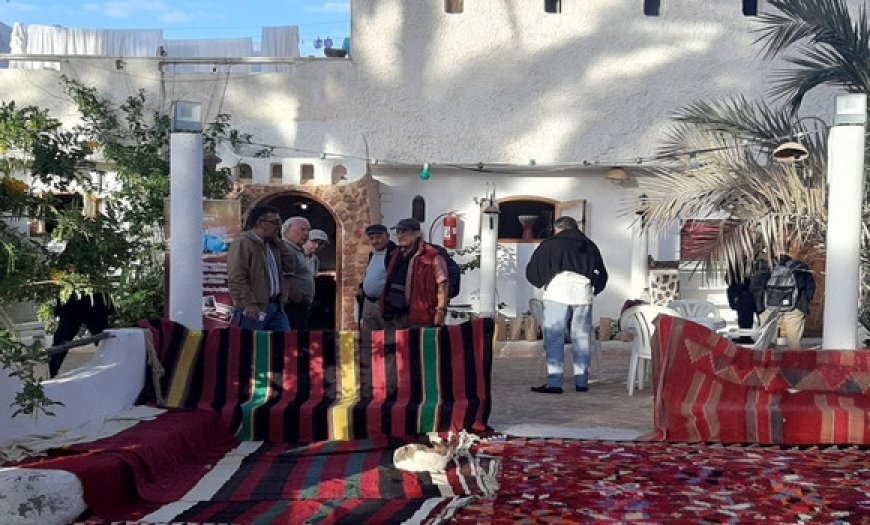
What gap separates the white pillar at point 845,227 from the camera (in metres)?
7.15

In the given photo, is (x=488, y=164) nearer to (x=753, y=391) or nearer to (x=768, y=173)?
(x=768, y=173)

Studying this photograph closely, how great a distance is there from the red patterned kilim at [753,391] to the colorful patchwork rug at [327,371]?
1.10m

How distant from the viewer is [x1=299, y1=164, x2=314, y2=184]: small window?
13445 millimetres

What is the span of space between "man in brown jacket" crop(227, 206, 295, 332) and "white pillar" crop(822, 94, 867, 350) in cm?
370

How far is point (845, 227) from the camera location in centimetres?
716

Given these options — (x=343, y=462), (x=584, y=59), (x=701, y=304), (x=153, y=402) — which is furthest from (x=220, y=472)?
(x=584, y=59)

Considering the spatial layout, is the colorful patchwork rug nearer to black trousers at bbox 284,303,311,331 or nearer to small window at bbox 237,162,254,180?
black trousers at bbox 284,303,311,331

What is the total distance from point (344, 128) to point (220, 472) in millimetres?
8977

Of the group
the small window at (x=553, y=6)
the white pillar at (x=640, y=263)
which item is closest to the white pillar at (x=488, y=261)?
the white pillar at (x=640, y=263)

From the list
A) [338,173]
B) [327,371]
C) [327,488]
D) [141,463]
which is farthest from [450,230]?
[141,463]

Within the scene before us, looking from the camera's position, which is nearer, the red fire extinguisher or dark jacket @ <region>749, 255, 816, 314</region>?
dark jacket @ <region>749, 255, 816, 314</region>

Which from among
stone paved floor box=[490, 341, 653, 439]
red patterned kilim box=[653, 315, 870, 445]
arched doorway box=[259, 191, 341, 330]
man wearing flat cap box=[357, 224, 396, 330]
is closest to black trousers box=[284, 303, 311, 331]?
man wearing flat cap box=[357, 224, 396, 330]

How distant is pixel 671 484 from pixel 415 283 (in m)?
2.93

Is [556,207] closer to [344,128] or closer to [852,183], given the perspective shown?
[344,128]
